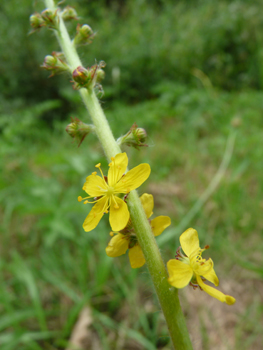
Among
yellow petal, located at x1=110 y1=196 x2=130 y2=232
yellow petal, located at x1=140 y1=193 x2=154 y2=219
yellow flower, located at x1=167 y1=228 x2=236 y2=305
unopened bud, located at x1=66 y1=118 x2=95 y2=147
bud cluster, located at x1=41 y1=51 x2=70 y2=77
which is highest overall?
bud cluster, located at x1=41 y1=51 x2=70 y2=77

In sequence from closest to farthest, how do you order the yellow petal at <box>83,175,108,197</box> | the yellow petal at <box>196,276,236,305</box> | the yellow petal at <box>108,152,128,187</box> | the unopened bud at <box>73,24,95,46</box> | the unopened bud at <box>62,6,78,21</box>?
the yellow petal at <box>196,276,236,305</box> < the yellow petal at <box>108,152,128,187</box> < the yellow petal at <box>83,175,108,197</box> < the unopened bud at <box>73,24,95,46</box> < the unopened bud at <box>62,6,78,21</box>

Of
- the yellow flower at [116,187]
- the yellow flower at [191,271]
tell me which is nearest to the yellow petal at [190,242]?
the yellow flower at [191,271]

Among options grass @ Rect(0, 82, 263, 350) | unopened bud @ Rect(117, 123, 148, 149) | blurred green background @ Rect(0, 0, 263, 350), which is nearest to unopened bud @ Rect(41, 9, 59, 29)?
blurred green background @ Rect(0, 0, 263, 350)

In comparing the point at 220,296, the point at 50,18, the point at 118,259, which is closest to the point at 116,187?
the point at 220,296

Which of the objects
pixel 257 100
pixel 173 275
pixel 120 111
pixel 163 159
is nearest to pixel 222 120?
pixel 257 100

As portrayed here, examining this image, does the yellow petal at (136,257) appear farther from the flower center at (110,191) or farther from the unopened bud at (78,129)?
the unopened bud at (78,129)

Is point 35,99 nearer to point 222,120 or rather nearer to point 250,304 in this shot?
point 222,120

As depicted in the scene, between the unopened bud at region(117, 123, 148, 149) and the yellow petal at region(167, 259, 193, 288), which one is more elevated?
the unopened bud at region(117, 123, 148, 149)

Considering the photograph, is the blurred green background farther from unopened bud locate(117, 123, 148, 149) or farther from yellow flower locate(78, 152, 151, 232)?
yellow flower locate(78, 152, 151, 232)
